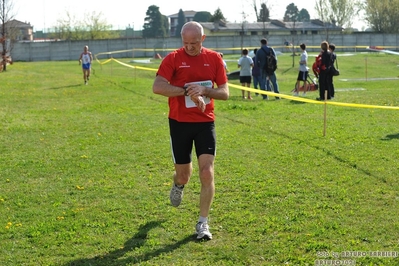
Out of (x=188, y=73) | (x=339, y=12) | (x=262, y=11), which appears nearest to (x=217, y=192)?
(x=188, y=73)

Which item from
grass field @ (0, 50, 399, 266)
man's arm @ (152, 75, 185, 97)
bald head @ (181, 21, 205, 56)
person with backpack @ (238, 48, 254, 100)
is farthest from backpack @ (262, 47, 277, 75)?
man's arm @ (152, 75, 185, 97)

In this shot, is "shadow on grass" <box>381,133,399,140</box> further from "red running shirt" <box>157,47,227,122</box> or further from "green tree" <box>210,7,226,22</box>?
"green tree" <box>210,7,226,22</box>

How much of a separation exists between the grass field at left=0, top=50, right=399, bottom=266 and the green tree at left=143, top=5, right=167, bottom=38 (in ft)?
375

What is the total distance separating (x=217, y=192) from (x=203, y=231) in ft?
6.12

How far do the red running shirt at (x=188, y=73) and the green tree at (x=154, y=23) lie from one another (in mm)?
123148

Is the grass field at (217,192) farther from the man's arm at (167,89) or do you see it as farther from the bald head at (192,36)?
the bald head at (192,36)

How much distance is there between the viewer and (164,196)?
25.1ft

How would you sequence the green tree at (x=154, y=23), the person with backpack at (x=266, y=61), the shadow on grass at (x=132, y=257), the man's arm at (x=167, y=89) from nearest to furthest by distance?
the shadow on grass at (x=132, y=257)
the man's arm at (x=167, y=89)
the person with backpack at (x=266, y=61)
the green tree at (x=154, y=23)

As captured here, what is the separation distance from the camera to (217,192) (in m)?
7.73

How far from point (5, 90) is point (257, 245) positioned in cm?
2052

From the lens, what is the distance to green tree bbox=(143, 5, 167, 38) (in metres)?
128

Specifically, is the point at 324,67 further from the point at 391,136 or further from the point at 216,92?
the point at 216,92

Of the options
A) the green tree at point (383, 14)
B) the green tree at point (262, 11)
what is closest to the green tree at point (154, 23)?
the green tree at point (383, 14)

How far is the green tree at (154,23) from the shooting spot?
420 feet
